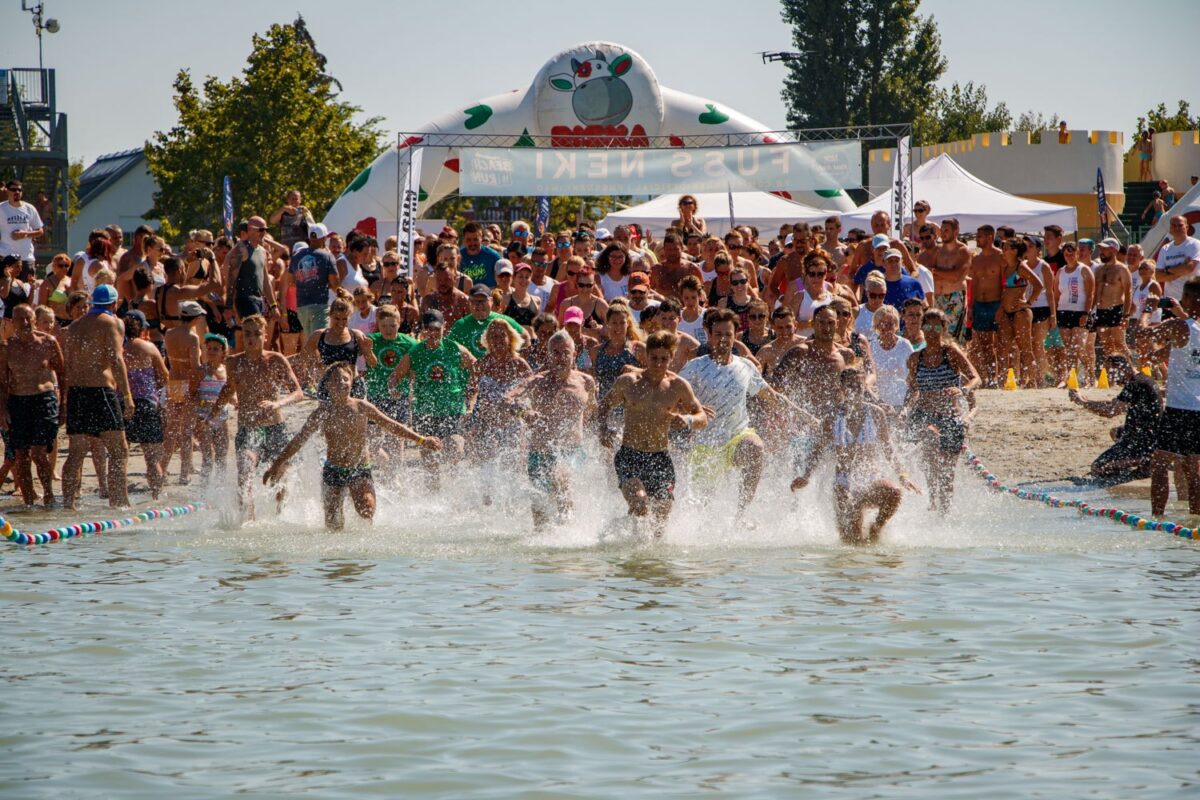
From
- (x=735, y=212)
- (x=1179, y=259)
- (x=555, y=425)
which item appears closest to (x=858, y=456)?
(x=555, y=425)

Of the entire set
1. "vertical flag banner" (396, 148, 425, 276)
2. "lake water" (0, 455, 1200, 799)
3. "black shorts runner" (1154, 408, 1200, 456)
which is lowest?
"lake water" (0, 455, 1200, 799)

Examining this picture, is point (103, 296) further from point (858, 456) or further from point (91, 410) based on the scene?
point (858, 456)

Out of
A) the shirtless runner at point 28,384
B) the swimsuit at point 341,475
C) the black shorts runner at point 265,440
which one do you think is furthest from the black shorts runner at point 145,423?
the swimsuit at point 341,475

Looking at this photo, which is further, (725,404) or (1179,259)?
(1179,259)

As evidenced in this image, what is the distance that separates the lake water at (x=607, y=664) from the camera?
18.5 ft

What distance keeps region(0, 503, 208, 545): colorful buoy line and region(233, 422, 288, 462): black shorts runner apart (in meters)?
0.97

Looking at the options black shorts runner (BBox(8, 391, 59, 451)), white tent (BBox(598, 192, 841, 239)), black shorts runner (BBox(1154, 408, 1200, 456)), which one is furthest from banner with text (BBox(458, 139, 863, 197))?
black shorts runner (BBox(1154, 408, 1200, 456))

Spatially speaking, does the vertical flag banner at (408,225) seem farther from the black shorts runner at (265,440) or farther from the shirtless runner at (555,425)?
the shirtless runner at (555,425)

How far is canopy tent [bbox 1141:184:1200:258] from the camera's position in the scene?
24.9m

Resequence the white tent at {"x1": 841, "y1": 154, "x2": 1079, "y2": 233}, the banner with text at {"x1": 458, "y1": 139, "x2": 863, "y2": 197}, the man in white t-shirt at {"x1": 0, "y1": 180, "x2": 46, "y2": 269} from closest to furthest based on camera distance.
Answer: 1. the man in white t-shirt at {"x1": 0, "y1": 180, "x2": 46, "y2": 269}
2. the banner with text at {"x1": 458, "y1": 139, "x2": 863, "y2": 197}
3. the white tent at {"x1": 841, "y1": 154, "x2": 1079, "y2": 233}

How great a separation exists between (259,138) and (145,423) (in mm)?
25354

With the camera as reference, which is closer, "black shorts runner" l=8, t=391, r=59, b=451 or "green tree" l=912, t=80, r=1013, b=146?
"black shorts runner" l=8, t=391, r=59, b=451

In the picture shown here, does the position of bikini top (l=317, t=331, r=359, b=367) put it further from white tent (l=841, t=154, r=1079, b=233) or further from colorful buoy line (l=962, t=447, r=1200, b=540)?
white tent (l=841, t=154, r=1079, b=233)

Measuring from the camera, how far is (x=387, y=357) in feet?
39.5
